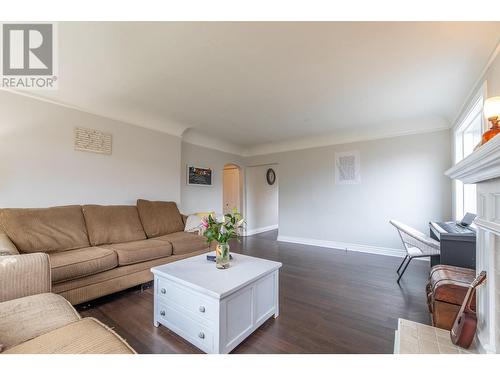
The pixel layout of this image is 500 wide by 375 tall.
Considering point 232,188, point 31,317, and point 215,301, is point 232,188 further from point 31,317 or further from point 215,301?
point 31,317

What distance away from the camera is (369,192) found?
13.7ft

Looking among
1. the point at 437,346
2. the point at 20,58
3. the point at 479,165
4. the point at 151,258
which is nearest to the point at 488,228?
the point at 479,165

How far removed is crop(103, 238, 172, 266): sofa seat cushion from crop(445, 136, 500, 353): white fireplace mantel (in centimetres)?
279

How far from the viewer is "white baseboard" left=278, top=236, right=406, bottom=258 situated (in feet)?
12.6

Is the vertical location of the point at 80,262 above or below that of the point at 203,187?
below

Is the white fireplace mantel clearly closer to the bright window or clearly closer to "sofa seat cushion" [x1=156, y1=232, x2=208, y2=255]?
the bright window

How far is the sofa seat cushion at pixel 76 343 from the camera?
2.82 feet

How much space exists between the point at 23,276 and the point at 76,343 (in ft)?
2.80

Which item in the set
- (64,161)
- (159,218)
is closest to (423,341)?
(159,218)

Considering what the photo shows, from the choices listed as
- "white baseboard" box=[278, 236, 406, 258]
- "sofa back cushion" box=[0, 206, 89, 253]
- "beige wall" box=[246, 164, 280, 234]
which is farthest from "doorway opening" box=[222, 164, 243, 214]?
"sofa back cushion" box=[0, 206, 89, 253]

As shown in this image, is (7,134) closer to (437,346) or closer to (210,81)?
(210,81)

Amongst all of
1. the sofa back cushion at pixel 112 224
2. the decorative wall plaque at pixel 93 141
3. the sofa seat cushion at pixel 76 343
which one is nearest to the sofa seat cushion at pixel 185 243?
the sofa back cushion at pixel 112 224

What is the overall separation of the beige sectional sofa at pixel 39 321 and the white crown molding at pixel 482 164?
1.74 m

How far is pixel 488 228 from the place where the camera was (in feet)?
3.81
